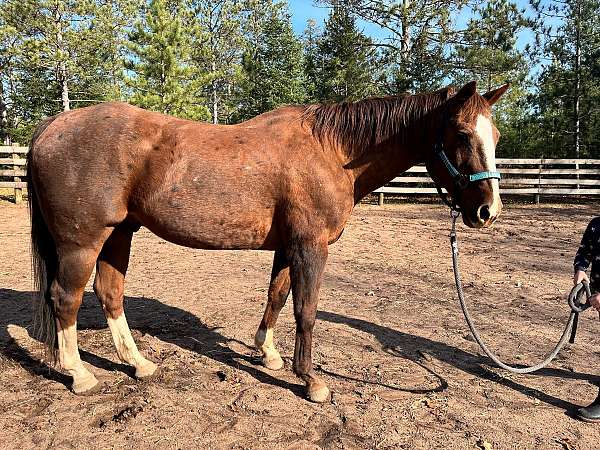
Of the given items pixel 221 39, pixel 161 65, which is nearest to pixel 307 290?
pixel 161 65

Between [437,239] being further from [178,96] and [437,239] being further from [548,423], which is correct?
[178,96]

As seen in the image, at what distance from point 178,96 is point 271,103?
3.88m

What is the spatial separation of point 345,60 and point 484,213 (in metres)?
16.1

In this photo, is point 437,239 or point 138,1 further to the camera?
point 138,1

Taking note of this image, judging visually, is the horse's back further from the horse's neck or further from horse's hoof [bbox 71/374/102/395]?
horse's hoof [bbox 71/374/102/395]

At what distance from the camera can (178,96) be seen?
1794 centimetres

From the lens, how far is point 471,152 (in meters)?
2.66

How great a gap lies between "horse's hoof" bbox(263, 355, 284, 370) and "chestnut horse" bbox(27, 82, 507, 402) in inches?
15.1

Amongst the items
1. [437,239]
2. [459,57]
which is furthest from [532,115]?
[437,239]

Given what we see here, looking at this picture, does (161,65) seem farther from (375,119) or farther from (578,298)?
(578,298)

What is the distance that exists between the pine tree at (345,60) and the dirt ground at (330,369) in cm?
1265

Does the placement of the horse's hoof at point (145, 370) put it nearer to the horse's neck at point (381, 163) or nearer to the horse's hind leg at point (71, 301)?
the horse's hind leg at point (71, 301)

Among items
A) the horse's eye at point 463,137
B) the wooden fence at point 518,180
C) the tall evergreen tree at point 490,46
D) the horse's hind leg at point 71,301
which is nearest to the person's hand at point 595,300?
the horse's eye at point 463,137

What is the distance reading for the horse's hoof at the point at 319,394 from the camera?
112 inches
